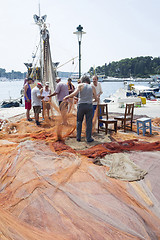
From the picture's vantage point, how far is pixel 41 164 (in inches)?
135

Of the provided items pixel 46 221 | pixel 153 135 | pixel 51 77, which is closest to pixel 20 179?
pixel 46 221

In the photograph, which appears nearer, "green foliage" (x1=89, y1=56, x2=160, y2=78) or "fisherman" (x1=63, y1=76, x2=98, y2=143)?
"fisherman" (x1=63, y1=76, x2=98, y2=143)

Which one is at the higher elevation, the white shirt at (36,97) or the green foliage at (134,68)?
the green foliage at (134,68)

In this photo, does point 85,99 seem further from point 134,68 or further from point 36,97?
point 134,68

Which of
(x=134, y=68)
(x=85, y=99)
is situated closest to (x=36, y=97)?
(x=85, y=99)

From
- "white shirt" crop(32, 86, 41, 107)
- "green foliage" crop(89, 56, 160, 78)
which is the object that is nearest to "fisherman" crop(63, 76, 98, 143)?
"white shirt" crop(32, 86, 41, 107)

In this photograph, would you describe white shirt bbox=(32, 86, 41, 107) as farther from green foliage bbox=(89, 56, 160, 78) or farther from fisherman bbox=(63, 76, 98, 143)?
green foliage bbox=(89, 56, 160, 78)

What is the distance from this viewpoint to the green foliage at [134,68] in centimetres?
13938

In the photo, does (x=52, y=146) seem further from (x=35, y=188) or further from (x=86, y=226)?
(x=86, y=226)

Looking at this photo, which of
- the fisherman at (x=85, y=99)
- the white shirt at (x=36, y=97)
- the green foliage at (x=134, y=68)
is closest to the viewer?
the fisherman at (x=85, y=99)

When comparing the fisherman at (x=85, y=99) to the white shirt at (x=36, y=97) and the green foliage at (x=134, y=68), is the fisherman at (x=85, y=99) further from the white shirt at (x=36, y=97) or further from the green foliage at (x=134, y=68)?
the green foliage at (x=134, y=68)

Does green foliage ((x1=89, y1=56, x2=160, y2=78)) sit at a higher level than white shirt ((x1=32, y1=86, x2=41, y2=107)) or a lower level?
higher

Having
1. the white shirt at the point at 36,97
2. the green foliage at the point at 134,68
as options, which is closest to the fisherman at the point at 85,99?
the white shirt at the point at 36,97

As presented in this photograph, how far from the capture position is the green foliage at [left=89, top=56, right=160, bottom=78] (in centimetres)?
13938
